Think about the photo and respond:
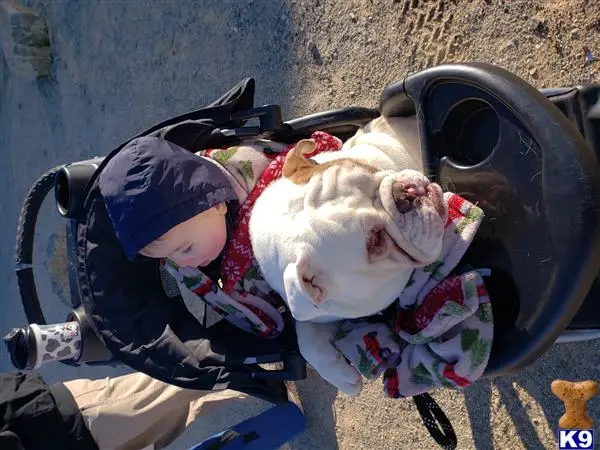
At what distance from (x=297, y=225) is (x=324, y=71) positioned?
1.04 metres

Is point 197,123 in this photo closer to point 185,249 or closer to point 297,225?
point 185,249

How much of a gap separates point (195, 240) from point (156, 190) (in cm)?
10

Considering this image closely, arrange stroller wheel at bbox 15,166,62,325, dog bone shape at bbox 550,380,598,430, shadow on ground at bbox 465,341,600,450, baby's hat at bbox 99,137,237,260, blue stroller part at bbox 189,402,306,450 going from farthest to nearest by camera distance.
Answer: blue stroller part at bbox 189,402,306,450 < stroller wheel at bbox 15,166,62,325 < shadow on ground at bbox 465,341,600,450 < dog bone shape at bbox 550,380,598,430 < baby's hat at bbox 99,137,237,260

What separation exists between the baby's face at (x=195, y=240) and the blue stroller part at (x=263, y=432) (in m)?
0.63

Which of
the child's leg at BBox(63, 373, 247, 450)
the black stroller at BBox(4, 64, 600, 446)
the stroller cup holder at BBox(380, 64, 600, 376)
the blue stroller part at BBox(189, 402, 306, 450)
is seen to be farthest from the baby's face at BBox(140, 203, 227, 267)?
the child's leg at BBox(63, 373, 247, 450)

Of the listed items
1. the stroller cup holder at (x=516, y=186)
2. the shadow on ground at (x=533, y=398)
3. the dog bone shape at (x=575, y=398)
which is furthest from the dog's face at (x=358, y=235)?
the shadow on ground at (x=533, y=398)

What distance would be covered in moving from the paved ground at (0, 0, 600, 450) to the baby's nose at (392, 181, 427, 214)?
0.61m

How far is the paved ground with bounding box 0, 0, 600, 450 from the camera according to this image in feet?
4.44

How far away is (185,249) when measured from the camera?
108 centimetres

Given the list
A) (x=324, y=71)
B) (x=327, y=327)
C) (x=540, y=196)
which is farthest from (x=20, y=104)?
(x=540, y=196)

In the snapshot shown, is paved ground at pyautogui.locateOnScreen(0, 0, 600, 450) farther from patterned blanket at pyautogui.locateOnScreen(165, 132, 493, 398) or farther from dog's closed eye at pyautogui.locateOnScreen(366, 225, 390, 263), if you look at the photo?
dog's closed eye at pyautogui.locateOnScreen(366, 225, 390, 263)

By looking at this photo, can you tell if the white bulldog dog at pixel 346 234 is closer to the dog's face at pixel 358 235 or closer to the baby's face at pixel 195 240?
the dog's face at pixel 358 235

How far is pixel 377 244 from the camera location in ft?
2.73

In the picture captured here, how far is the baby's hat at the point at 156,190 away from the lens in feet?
3.41
